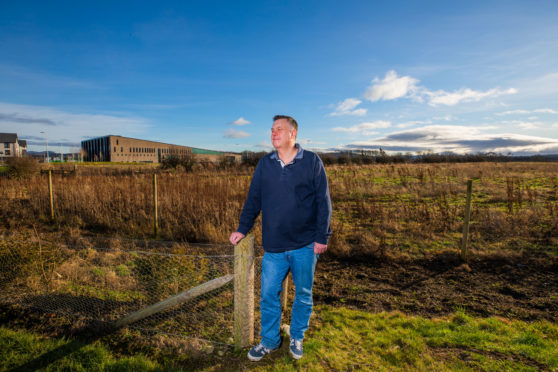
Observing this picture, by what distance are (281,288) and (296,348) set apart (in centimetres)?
64

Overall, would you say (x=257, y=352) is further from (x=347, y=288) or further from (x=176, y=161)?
(x=176, y=161)

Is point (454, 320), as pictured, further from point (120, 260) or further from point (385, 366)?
point (120, 260)

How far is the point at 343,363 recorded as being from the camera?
108 inches

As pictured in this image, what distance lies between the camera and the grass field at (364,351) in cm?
266

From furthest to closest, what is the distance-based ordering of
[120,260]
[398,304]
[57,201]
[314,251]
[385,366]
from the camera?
1. [57,201]
2. [120,260]
3. [398,304]
4. [385,366]
5. [314,251]

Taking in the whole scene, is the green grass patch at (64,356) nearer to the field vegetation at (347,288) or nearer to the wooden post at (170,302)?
the field vegetation at (347,288)

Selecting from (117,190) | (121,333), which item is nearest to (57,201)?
(117,190)

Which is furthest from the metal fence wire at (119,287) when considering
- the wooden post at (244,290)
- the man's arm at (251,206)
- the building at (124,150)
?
the building at (124,150)

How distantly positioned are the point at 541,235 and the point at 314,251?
7.37 meters

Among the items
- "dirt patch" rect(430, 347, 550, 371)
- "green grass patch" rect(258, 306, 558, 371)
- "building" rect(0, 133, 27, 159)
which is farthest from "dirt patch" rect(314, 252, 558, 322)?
"building" rect(0, 133, 27, 159)

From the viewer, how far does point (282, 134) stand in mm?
2461

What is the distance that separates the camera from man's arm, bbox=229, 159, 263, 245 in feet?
8.63

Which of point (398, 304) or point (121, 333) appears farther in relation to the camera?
point (398, 304)

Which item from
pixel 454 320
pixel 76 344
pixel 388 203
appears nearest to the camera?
pixel 76 344
